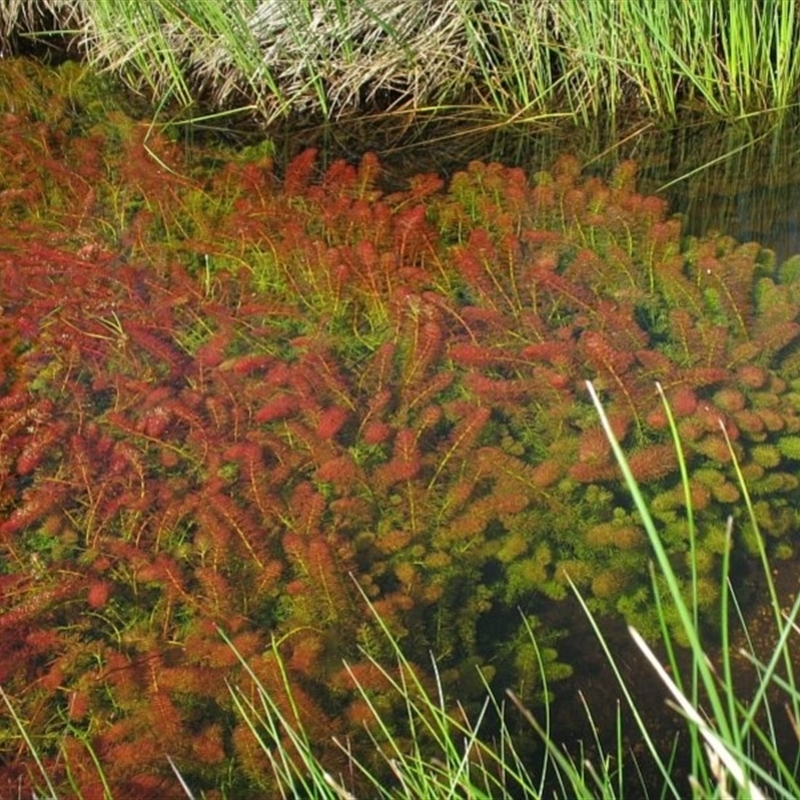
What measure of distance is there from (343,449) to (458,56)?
1789 mm

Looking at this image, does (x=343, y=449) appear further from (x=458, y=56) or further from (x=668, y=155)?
(x=458, y=56)

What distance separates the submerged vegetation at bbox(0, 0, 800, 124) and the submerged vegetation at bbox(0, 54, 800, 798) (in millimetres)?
595

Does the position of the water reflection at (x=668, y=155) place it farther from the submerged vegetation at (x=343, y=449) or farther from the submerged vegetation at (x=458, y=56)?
the submerged vegetation at (x=343, y=449)

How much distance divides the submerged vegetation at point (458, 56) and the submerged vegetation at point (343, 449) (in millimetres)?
595

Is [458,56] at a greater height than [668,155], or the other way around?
[458,56]

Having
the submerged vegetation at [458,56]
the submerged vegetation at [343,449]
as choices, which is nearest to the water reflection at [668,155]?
the submerged vegetation at [458,56]

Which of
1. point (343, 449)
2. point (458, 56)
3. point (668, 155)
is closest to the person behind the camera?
point (343, 449)

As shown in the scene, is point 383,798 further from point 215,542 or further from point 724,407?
point 724,407

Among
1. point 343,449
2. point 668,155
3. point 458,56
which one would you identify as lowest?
point 343,449

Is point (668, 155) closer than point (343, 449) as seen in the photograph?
No

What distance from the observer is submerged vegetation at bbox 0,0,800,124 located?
310 centimetres

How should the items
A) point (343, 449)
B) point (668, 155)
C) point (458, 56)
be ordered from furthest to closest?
point (458, 56) → point (668, 155) → point (343, 449)

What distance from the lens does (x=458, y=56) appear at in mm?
3398

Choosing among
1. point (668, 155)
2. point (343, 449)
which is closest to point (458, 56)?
point (668, 155)
